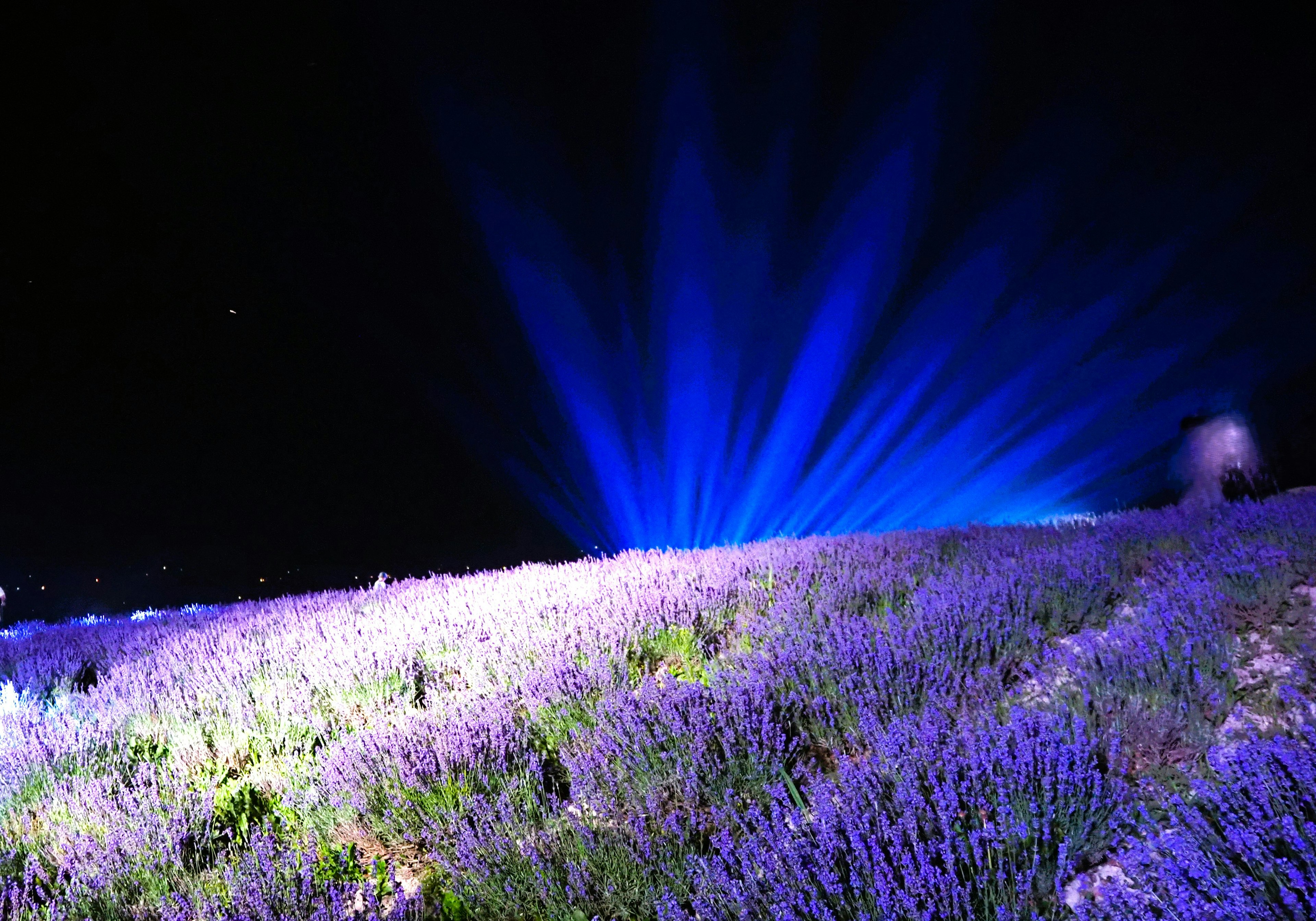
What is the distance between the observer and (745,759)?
1858 mm

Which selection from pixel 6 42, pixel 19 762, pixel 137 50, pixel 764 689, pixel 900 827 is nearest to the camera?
pixel 900 827

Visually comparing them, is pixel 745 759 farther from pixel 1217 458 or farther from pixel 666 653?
pixel 1217 458

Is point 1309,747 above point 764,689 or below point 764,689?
below

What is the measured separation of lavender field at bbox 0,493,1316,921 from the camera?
1.25 meters

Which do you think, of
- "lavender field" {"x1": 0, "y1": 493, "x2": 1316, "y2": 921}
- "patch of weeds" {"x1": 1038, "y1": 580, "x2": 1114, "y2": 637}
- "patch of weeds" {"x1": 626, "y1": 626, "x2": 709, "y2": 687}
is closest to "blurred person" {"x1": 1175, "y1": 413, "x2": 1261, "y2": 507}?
"lavender field" {"x1": 0, "y1": 493, "x2": 1316, "y2": 921}

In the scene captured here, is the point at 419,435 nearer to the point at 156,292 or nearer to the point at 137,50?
the point at 156,292

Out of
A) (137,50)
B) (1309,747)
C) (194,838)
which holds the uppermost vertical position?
(137,50)

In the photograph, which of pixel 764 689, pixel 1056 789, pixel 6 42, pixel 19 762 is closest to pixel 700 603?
pixel 764 689

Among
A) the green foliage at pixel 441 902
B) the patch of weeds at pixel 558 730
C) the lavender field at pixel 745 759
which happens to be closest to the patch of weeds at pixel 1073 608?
the lavender field at pixel 745 759

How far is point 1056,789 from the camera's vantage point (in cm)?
151

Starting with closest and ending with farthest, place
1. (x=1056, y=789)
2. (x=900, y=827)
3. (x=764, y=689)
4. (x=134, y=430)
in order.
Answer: (x=900, y=827) < (x=1056, y=789) < (x=764, y=689) < (x=134, y=430)

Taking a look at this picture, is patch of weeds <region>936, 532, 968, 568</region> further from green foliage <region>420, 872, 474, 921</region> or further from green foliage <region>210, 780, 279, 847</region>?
green foliage <region>210, 780, 279, 847</region>

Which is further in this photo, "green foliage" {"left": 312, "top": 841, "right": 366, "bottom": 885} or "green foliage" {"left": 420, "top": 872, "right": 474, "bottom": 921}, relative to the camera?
"green foliage" {"left": 312, "top": 841, "right": 366, "bottom": 885}

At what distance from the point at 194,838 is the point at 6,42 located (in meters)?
10.7
